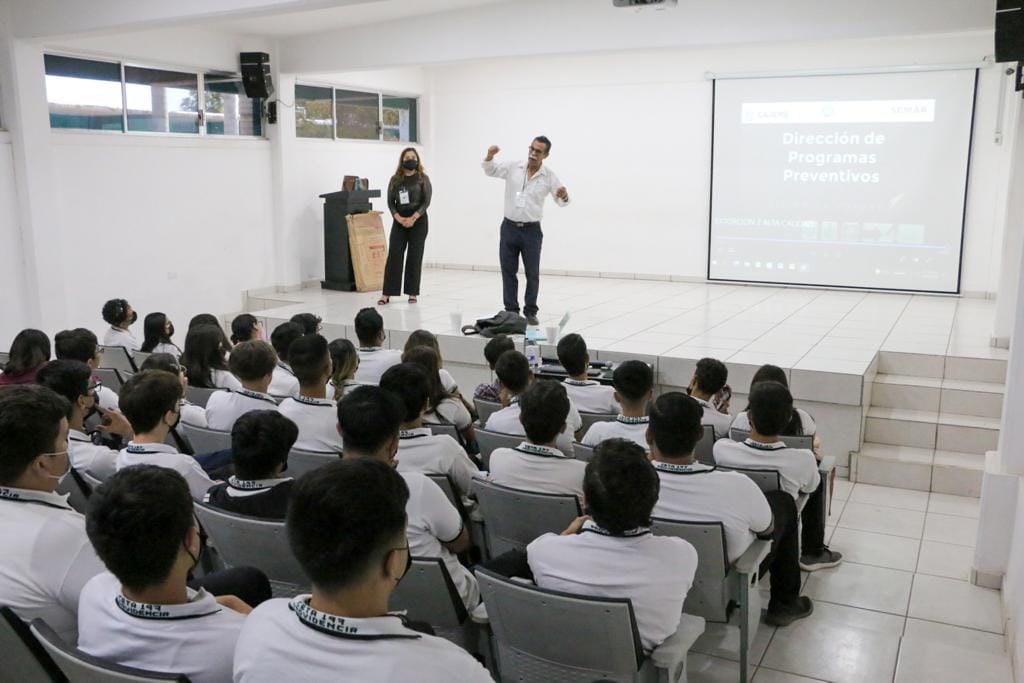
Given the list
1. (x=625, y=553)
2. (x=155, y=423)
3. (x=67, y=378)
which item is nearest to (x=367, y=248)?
(x=67, y=378)

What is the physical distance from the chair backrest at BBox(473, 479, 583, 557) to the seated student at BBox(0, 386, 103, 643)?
3.82 feet

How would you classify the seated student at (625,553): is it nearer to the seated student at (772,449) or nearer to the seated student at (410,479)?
the seated student at (410,479)

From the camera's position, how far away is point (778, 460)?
10.5ft

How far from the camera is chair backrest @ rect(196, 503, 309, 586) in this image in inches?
89.4

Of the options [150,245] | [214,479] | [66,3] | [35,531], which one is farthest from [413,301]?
[35,531]

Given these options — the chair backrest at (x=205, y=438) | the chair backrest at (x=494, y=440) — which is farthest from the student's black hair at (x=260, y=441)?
the chair backrest at (x=494, y=440)

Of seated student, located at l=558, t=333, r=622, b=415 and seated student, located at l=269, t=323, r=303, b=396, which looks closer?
seated student, located at l=558, t=333, r=622, b=415

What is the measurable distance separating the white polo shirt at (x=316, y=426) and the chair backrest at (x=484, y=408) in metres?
1.02

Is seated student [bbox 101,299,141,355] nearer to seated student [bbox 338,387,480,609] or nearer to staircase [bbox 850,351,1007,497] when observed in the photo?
seated student [bbox 338,387,480,609]

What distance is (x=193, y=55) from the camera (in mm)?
8062

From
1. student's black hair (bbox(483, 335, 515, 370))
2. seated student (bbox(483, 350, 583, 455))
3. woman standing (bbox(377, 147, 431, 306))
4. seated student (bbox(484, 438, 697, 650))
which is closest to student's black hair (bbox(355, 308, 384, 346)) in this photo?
student's black hair (bbox(483, 335, 515, 370))

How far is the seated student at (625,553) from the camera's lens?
2.06 meters

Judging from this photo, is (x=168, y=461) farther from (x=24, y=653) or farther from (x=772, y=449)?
(x=772, y=449)

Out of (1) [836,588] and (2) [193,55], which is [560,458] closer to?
(1) [836,588]
